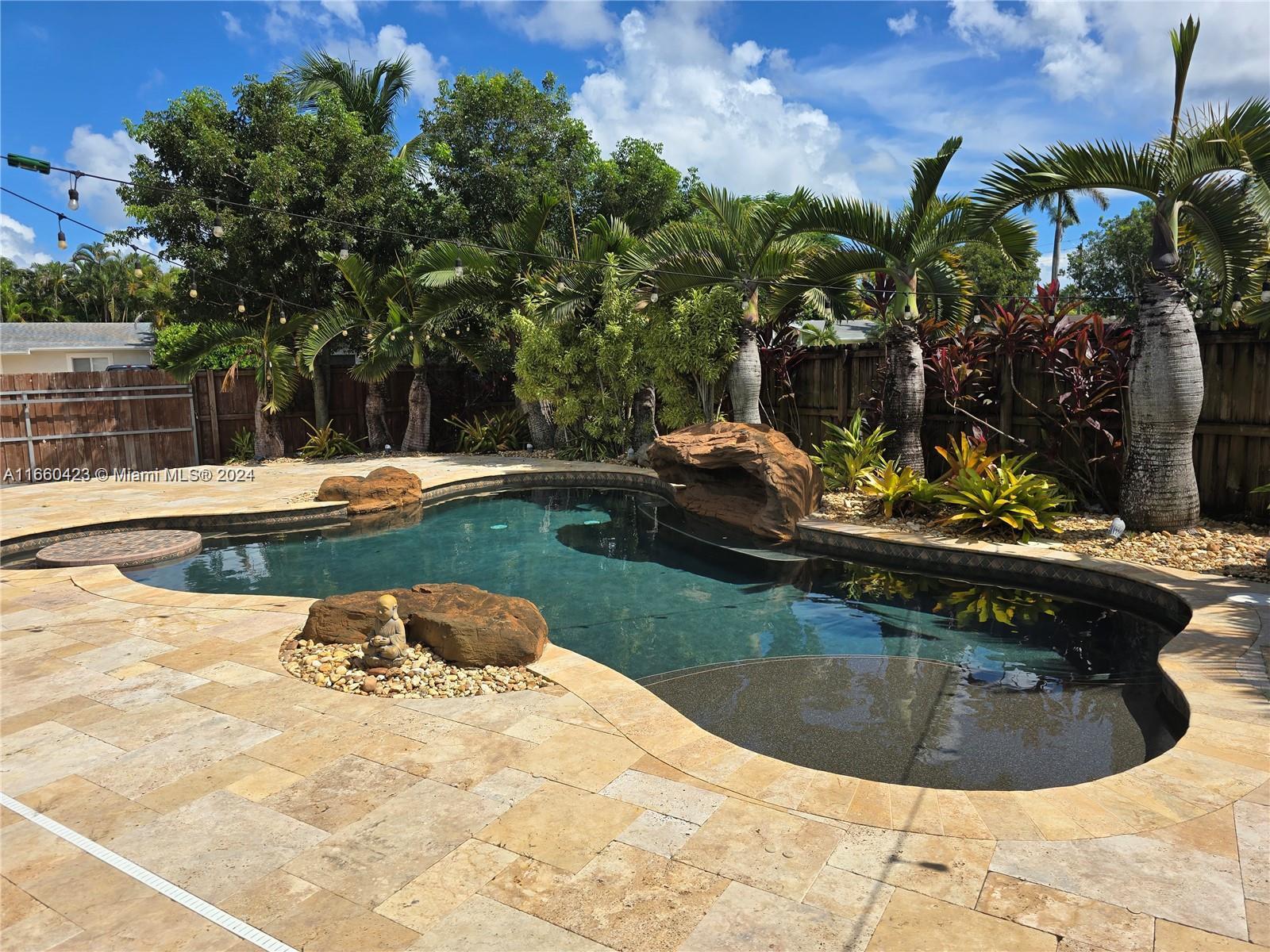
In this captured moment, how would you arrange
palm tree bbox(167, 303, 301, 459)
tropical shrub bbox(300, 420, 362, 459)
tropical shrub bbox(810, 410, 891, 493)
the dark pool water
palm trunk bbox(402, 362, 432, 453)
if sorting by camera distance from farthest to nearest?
palm trunk bbox(402, 362, 432, 453)
tropical shrub bbox(300, 420, 362, 459)
palm tree bbox(167, 303, 301, 459)
tropical shrub bbox(810, 410, 891, 493)
the dark pool water

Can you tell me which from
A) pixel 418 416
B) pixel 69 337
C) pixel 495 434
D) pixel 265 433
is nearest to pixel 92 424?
pixel 265 433

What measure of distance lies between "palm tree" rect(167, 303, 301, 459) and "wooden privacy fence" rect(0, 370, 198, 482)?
2.66 feet

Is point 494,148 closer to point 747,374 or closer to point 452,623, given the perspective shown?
point 747,374

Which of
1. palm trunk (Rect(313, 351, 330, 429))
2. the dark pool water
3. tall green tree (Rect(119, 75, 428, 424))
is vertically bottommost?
the dark pool water

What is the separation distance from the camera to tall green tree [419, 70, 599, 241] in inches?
699

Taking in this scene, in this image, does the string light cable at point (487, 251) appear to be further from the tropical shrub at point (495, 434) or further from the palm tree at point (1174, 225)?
the tropical shrub at point (495, 434)

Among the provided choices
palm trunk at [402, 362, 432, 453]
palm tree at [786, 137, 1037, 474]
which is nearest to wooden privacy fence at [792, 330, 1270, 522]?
palm tree at [786, 137, 1037, 474]

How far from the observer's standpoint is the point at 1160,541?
7316 mm

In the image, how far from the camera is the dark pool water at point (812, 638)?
4285 millimetres

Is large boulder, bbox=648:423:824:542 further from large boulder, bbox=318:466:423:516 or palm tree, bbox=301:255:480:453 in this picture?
palm tree, bbox=301:255:480:453

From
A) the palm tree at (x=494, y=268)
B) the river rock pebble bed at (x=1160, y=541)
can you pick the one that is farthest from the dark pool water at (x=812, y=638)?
the palm tree at (x=494, y=268)

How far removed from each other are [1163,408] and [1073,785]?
17.0ft

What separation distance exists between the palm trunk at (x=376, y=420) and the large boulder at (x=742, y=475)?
9.28m

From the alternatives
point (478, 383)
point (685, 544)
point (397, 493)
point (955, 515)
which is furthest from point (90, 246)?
point (955, 515)
